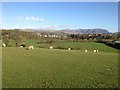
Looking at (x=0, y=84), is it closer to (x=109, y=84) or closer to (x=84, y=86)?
(x=84, y=86)

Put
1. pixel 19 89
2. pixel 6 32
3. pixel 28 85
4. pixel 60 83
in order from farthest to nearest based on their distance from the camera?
pixel 6 32 < pixel 60 83 < pixel 28 85 < pixel 19 89

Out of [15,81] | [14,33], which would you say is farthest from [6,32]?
[15,81]

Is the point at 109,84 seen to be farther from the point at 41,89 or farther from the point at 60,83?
the point at 41,89

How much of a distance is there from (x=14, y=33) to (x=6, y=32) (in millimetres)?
3498

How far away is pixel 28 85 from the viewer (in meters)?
11.9

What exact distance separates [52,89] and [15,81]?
114 inches

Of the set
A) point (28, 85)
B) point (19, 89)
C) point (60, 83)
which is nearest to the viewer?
point (19, 89)

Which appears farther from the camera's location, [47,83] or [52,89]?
[47,83]

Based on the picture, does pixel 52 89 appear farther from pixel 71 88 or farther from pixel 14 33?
pixel 14 33

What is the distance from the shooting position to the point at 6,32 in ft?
296

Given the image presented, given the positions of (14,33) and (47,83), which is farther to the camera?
(14,33)

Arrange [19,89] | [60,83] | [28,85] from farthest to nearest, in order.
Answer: [60,83] < [28,85] < [19,89]

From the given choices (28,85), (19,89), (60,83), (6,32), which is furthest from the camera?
(6,32)

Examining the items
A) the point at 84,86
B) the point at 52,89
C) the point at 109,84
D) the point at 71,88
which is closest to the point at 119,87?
the point at 109,84
